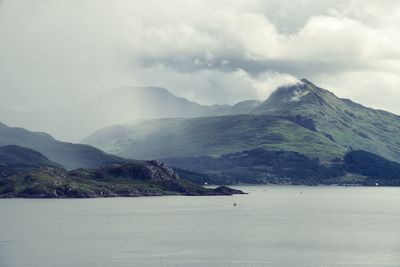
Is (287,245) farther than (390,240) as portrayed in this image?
No

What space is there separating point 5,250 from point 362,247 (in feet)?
325

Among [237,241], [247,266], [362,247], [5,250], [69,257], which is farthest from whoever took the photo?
[237,241]

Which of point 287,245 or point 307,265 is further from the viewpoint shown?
point 287,245

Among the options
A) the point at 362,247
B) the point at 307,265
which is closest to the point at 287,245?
the point at 362,247

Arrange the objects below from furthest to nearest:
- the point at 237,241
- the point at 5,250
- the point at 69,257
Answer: the point at 237,241 < the point at 5,250 < the point at 69,257

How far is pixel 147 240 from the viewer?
192 meters

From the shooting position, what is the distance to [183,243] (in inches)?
7293

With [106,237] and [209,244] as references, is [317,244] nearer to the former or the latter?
[209,244]

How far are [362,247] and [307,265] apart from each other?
126 feet

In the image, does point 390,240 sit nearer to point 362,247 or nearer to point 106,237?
point 362,247

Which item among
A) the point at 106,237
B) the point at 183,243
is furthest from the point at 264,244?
the point at 106,237

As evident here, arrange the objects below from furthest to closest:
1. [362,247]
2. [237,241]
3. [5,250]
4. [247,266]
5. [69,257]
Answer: [237,241], [362,247], [5,250], [69,257], [247,266]

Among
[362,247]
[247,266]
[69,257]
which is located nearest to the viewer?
[247,266]

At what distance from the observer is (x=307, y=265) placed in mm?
147625
